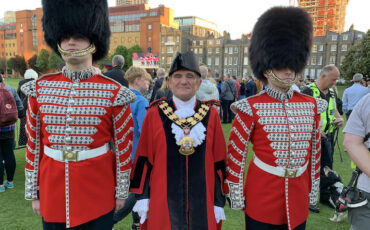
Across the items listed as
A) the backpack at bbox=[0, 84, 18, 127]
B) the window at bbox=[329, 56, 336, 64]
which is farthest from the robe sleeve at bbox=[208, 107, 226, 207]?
the window at bbox=[329, 56, 336, 64]

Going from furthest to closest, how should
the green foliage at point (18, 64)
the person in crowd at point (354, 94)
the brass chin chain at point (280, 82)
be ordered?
the green foliage at point (18, 64) → the person in crowd at point (354, 94) → the brass chin chain at point (280, 82)

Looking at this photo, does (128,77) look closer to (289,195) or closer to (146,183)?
(146,183)

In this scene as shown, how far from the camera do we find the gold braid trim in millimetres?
2208

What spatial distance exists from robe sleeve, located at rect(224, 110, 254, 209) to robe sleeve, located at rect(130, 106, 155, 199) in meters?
0.67

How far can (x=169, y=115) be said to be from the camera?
223cm

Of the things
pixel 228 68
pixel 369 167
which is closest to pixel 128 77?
pixel 369 167

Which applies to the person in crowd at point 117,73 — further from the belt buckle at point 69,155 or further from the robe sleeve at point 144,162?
the belt buckle at point 69,155

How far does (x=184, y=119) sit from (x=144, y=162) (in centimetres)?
49

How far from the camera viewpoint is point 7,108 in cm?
407

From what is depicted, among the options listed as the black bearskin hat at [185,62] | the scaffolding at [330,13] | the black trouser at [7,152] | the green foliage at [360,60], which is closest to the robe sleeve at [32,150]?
the black bearskin hat at [185,62]

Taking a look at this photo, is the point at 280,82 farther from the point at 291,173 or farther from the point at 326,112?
the point at 326,112

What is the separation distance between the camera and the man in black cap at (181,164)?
2.14m

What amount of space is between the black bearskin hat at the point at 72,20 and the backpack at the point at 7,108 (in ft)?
8.00

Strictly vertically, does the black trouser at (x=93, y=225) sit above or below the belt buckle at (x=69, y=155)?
below
